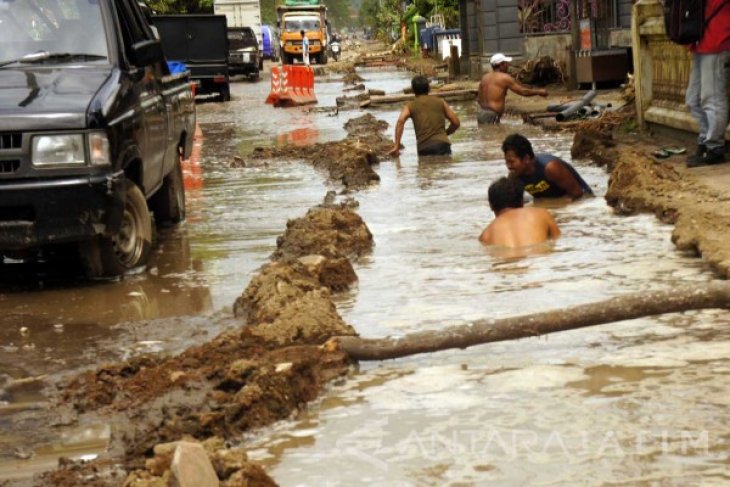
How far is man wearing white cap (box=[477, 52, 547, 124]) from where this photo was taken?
1961 cm

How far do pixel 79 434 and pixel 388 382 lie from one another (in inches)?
52.1

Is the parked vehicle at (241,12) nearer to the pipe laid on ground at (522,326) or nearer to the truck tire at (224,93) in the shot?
the truck tire at (224,93)

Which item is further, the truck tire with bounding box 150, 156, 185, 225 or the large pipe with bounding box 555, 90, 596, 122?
the large pipe with bounding box 555, 90, 596, 122

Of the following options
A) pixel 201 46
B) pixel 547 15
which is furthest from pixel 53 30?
pixel 547 15

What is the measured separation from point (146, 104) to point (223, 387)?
437cm

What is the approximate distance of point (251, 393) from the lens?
5070 mm

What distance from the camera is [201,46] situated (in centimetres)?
3525

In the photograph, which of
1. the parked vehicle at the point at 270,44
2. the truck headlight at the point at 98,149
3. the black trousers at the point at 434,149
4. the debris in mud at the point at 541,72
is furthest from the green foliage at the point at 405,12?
the truck headlight at the point at 98,149

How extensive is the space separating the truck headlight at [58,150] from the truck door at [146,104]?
87cm

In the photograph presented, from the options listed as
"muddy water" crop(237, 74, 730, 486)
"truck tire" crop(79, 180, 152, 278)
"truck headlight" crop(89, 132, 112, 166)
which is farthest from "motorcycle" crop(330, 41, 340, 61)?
"muddy water" crop(237, 74, 730, 486)

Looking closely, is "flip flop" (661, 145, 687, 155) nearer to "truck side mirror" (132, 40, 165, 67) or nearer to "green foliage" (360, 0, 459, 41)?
"truck side mirror" (132, 40, 165, 67)

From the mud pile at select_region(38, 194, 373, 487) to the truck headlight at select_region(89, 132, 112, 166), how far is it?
134cm

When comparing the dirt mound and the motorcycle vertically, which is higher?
the motorcycle

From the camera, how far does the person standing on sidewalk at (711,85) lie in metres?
11.4
